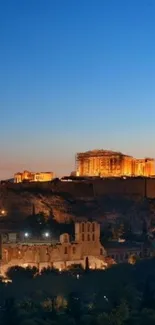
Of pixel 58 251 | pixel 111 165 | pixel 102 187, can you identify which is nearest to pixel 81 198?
pixel 102 187

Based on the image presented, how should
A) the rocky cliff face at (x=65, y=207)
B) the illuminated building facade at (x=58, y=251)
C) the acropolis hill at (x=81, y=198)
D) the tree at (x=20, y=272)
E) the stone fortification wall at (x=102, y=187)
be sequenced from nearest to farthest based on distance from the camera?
1. the tree at (x=20, y=272)
2. the illuminated building facade at (x=58, y=251)
3. the rocky cliff face at (x=65, y=207)
4. the acropolis hill at (x=81, y=198)
5. the stone fortification wall at (x=102, y=187)

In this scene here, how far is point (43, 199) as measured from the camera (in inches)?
1683

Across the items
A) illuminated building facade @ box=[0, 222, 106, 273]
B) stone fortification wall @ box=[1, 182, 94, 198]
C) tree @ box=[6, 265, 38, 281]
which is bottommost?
tree @ box=[6, 265, 38, 281]

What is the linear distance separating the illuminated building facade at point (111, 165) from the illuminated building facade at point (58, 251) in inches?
1053

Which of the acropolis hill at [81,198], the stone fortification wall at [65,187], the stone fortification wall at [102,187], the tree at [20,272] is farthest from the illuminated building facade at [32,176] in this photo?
the tree at [20,272]

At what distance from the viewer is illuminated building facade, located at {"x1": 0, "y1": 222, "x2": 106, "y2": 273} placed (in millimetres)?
28016

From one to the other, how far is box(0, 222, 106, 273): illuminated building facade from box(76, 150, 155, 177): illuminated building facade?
2675 centimetres

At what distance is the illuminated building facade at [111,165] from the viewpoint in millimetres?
58062

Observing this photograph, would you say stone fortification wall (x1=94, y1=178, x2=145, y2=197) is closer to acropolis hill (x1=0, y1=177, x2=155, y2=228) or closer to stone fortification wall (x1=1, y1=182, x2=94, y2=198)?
acropolis hill (x1=0, y1=177, x2=155, y2=228)

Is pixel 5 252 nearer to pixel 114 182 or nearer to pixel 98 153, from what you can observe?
pixel 114 182

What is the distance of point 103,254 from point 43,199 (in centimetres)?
1231

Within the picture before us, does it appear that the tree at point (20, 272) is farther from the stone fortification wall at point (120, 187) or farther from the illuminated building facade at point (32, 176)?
the illuminated building facade at point (32, 176)

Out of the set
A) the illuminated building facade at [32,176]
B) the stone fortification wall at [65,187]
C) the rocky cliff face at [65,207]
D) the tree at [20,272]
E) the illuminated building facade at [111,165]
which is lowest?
the tree at [20,272]

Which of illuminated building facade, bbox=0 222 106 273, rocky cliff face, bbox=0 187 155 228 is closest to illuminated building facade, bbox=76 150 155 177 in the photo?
rocky cliff face, bbox=0 187 155 228
